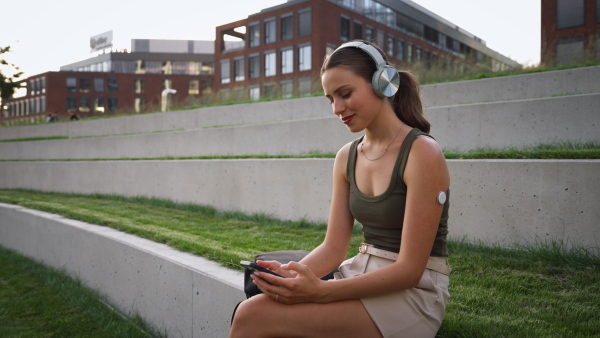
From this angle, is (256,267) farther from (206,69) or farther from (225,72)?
(206,69)

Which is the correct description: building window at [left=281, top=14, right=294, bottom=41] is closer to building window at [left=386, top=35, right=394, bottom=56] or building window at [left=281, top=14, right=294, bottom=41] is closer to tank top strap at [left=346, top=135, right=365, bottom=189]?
building window at [left=386, top=35, right=394, bottom=56]

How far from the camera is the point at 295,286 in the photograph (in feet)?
5.28

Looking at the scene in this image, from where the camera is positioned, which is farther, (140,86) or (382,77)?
(140,86)

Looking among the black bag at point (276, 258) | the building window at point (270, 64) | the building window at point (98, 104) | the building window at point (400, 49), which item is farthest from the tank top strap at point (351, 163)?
the building window at point (98, 104)

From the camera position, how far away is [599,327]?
6.99 feet

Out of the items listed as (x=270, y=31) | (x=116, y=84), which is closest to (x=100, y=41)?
(x=116, y=84)

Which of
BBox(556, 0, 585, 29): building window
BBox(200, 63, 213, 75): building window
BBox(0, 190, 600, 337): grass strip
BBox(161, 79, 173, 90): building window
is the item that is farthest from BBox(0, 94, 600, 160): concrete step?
BBox(200, 63, 213, 75): building window

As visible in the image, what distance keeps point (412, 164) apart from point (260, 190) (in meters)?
4.65

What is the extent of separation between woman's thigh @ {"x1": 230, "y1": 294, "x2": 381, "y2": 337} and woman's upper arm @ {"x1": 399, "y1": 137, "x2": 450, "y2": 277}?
24cm

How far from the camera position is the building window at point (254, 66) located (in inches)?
1502

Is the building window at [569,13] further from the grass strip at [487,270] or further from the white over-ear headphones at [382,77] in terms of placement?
the white over-ear headphones at [382,77]

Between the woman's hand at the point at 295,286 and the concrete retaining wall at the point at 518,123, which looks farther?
the concrete retaining wall at the point at 518,123

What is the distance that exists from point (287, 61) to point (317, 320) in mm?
35198

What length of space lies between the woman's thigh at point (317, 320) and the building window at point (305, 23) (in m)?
33.7
